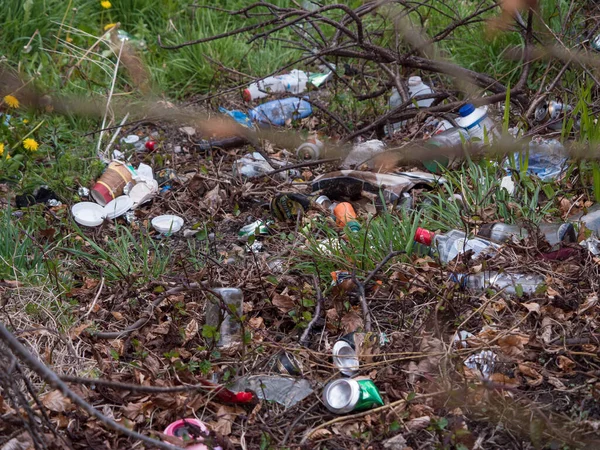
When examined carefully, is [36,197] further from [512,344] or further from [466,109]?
[512,344]

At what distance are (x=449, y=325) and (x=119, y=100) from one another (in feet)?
10.3

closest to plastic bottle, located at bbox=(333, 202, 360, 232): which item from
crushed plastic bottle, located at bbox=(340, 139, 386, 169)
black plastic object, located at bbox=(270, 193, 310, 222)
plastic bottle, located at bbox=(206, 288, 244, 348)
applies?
black plastic object, located at bbox=(270, 193, 310, 222)

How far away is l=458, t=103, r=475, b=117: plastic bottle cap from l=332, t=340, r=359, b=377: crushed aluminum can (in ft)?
6.50

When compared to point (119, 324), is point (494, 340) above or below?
above

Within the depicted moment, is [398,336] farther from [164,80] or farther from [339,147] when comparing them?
[164,80]

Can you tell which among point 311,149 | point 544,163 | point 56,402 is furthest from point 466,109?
point 56,402

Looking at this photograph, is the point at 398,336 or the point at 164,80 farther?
the point at 164,80

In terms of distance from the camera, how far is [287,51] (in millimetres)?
5508

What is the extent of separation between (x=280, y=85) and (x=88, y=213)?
1.93 metres

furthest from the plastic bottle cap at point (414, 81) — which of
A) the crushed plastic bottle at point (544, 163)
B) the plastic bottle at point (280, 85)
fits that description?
the crushed plastic bottle at point (544, 163)

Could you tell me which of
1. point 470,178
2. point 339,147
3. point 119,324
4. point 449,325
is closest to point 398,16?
point 339,147

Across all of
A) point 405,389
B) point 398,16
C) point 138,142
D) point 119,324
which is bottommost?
point 138,142

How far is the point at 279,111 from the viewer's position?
15.9 feet

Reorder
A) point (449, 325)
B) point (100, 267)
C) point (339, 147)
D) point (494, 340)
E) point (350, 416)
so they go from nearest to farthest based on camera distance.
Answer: point (350, 416) → point (494, 340) → point (449, 325) → point (100, 267) → point (339, 147)
